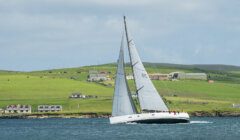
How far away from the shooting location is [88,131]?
120 meters

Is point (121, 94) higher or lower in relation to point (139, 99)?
higher

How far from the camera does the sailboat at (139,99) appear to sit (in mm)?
118000

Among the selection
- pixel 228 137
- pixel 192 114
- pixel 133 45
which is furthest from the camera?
pixel 192 114

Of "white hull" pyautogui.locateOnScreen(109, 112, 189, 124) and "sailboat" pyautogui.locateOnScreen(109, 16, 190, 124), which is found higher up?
"sailboat" pyautogui.locateOnScreen(109, 16, 190, 124)

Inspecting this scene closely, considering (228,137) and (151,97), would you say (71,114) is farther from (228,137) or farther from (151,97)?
(228,137)

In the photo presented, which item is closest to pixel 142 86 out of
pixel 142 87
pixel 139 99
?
pixel 142 87

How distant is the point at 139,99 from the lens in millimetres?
118000

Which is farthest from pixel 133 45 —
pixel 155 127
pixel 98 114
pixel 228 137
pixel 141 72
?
pixel 98 114

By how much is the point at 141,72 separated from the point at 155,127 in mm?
10525

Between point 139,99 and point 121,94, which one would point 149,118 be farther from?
point 121,94

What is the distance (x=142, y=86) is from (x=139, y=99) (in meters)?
2.01

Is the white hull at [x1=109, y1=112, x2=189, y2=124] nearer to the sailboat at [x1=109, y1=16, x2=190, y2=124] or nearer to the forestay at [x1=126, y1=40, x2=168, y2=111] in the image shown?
the sailboat at [x1=109, y1=16, x2=190, y2=124]

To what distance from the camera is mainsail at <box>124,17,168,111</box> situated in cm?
11762

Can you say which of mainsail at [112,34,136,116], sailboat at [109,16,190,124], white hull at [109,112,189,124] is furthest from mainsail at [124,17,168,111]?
mainsail at [112,34,136,116]
